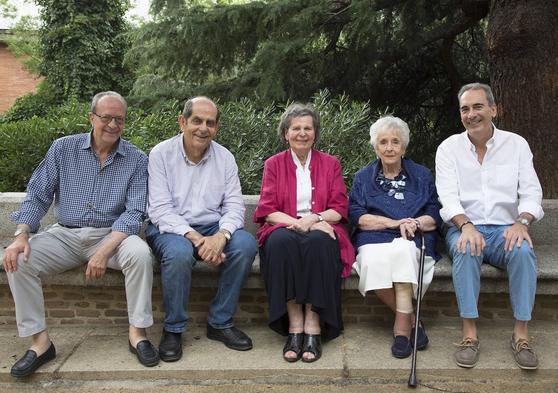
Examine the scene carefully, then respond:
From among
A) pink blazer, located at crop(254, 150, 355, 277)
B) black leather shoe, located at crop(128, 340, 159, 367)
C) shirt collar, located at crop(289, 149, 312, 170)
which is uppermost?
shirt collar, located at crop(289, 149, 312, 170)

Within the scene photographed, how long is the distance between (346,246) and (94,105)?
5.73 feet

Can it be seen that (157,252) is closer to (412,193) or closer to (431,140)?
(412,193)

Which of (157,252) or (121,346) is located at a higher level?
(157,252)

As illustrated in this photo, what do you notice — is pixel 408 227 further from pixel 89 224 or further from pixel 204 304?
pixel 89 224

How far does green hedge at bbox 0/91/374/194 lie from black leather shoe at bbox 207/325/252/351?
144 cm

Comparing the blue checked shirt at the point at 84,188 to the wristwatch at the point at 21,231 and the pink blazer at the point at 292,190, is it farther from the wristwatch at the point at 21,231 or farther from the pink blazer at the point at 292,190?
the pink blazer at the point at 292,190

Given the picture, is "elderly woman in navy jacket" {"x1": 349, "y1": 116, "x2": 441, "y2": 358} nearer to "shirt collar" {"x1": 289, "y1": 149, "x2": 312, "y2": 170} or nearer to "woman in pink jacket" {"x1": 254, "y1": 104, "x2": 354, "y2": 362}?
"woman in pink jacket" {"x1": 254, "y1": 104, "x2": 354, "y2": 362}

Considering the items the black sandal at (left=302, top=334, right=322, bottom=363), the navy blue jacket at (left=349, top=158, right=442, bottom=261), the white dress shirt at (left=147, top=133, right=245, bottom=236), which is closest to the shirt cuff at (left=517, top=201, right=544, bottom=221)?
the navy blue jacket at (left=349, top=158, right=442, bottom=261)

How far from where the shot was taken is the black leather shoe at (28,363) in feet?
9.84

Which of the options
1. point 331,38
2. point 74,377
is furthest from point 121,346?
point 331,38

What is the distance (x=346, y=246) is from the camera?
11.2ft

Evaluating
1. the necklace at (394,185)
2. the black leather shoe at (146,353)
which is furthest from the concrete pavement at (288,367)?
the necklace at (394,185)

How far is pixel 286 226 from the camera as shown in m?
3.34

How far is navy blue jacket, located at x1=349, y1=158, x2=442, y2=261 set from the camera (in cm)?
345
